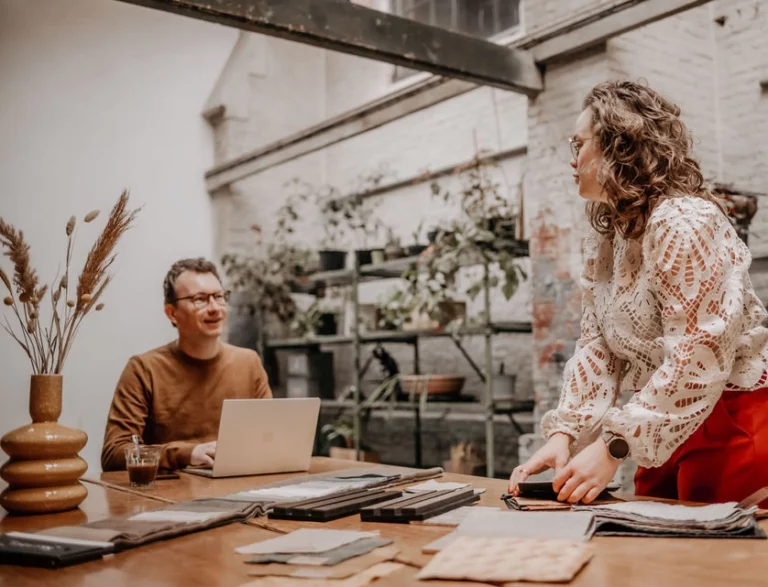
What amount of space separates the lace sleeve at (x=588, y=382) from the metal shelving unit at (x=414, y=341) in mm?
2646

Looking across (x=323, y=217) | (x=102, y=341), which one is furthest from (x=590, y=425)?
(x=323, y=217)

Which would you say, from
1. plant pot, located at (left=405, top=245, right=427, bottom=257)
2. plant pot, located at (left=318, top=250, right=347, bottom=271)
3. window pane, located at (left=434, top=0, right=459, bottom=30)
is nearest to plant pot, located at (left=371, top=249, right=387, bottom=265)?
plant pot, located at (left=405, top=245, right=427, bottom=257)

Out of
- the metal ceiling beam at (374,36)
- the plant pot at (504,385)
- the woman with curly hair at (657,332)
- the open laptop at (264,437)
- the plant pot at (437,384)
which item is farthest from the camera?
the plant pot at (437,384)

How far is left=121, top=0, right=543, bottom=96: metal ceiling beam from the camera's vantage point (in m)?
3.24

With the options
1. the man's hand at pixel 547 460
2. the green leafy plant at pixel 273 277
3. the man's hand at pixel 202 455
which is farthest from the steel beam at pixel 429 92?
the man's hand at pixel 202 455

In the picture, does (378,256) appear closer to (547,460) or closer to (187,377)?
(187,377)

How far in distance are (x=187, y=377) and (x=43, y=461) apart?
1.10m

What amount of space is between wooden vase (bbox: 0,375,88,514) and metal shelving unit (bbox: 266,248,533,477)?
3.11m

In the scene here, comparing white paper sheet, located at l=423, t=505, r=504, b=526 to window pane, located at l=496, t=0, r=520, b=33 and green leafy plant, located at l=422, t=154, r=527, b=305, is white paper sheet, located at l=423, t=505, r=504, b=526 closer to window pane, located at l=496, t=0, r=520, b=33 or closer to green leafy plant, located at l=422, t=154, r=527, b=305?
green leafy plant, located at l=422, t=154, r=527, b=305

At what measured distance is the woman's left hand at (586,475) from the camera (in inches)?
59.1

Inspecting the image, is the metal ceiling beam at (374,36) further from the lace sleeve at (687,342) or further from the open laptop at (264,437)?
the lace sleeve at (687,342)

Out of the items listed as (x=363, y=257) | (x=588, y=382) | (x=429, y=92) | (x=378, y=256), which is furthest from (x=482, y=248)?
(x=588, y=382)

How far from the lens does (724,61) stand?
15.7 feet

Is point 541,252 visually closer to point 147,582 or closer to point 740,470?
point 740,470
